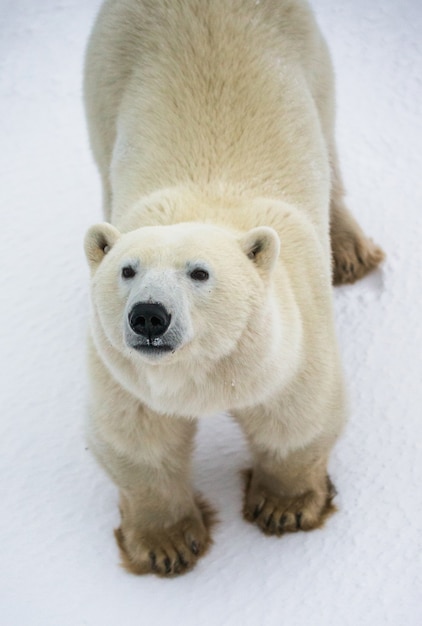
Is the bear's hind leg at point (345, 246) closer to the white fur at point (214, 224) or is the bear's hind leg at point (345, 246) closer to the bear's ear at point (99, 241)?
the white fur at point (214, 224)

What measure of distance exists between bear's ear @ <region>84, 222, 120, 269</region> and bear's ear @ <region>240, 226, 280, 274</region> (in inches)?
15.5

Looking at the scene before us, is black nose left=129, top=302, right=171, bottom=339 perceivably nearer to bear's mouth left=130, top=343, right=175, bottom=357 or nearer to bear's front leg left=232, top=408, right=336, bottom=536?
bear's mouth left=130, top=343, right=175, bottom=357

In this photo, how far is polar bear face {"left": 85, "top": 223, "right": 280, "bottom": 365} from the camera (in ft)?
7.54

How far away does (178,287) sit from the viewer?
235cm

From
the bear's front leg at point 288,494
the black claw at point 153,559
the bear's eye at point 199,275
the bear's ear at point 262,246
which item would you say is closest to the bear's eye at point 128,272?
the bear's eye at point 199,275

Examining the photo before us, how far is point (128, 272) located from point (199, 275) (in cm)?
20

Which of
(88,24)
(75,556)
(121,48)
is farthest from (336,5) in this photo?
(75,556)

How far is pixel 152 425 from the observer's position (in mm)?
3004

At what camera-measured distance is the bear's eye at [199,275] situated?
2.41 m

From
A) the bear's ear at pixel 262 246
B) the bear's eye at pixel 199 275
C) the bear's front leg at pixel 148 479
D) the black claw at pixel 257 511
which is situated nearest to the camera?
the bear's eye at pixel 199 275

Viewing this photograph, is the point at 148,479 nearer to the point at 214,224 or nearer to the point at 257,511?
the point at 257,511

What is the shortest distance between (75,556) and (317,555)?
968 mm

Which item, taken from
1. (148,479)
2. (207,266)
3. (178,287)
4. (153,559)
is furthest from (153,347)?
(153,559)

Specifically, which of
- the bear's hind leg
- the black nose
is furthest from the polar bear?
the bear's hind leg
